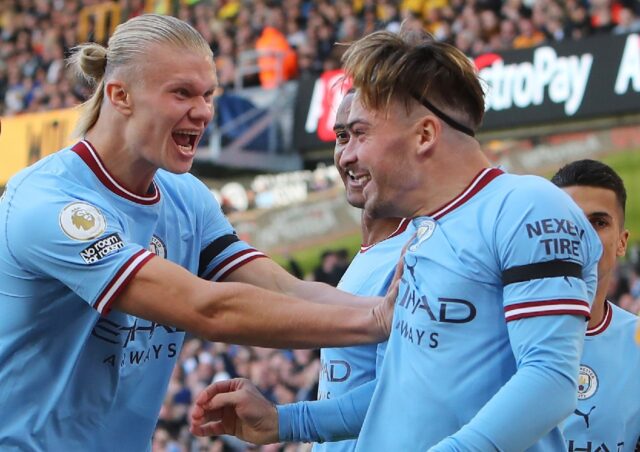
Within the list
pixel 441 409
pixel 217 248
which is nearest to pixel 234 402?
pixel 217 248

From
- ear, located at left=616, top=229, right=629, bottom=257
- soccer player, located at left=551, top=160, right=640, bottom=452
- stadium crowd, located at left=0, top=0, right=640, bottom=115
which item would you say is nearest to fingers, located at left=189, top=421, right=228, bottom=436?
soccer player, located at left=551, top=160, right=640, bottom=452

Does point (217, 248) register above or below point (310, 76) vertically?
above

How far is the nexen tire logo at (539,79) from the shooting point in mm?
16547

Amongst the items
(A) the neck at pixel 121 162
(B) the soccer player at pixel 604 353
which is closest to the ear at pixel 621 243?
(B) the soccer player at pixel 604 353

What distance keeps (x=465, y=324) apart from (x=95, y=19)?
79.7 ft

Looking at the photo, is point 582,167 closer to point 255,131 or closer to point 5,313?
point 5,313

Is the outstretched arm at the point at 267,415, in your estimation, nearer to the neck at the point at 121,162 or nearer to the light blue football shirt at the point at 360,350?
the light blue football shirt at the point at 360,350

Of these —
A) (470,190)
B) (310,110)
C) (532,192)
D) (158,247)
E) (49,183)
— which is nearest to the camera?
(532,192)

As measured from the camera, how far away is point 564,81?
55.0ft

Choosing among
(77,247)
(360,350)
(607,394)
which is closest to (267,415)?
(360,350)

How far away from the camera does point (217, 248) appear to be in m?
4.67

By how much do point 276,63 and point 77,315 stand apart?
666 inches

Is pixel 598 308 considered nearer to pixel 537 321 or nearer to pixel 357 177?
pixel 357 177

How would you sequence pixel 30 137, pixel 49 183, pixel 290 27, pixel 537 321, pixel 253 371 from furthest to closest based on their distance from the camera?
1. pixel 30 137
2. pixel 290 27
3. pixel 253 371
4. pixel 49 183
5. pixel 537 321
